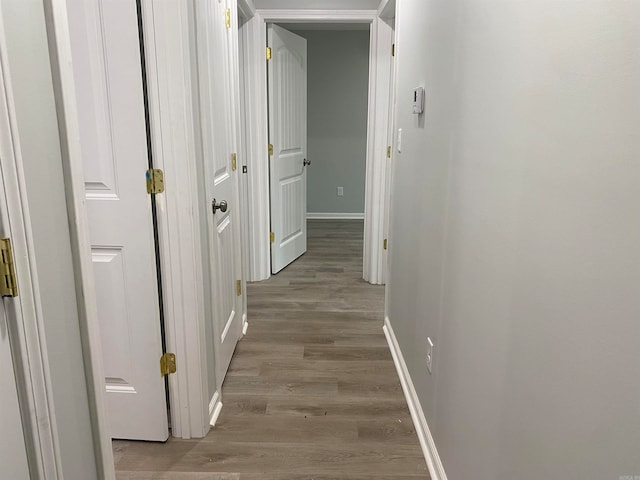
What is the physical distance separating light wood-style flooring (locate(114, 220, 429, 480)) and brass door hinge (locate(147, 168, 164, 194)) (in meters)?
1.06

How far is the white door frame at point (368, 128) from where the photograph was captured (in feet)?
12.3

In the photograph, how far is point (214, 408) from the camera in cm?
224

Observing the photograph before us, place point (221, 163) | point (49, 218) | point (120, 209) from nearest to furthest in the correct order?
point (49, 218) < point (120, 209) < point (221, 163)

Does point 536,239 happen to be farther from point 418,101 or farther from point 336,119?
point 336,119

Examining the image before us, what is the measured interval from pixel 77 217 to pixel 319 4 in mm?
3257

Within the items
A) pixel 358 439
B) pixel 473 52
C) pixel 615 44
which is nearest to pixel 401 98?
pixel 473 52

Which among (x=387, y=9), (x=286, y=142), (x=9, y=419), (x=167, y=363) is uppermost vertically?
(x=387, y=9)

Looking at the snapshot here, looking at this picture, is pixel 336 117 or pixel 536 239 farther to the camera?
pixel 336 117

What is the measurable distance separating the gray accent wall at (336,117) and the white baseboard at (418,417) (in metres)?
3.79

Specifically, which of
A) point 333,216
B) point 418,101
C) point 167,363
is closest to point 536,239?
point 418,101

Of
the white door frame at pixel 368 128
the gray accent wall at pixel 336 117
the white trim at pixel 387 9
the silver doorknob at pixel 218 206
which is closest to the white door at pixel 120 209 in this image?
the silver doorknob at pixel 218 206

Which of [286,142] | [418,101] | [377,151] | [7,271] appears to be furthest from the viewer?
[286,142]

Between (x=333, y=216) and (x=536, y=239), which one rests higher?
(x=536, y=239)

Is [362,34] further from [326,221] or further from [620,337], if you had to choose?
[620,337]
